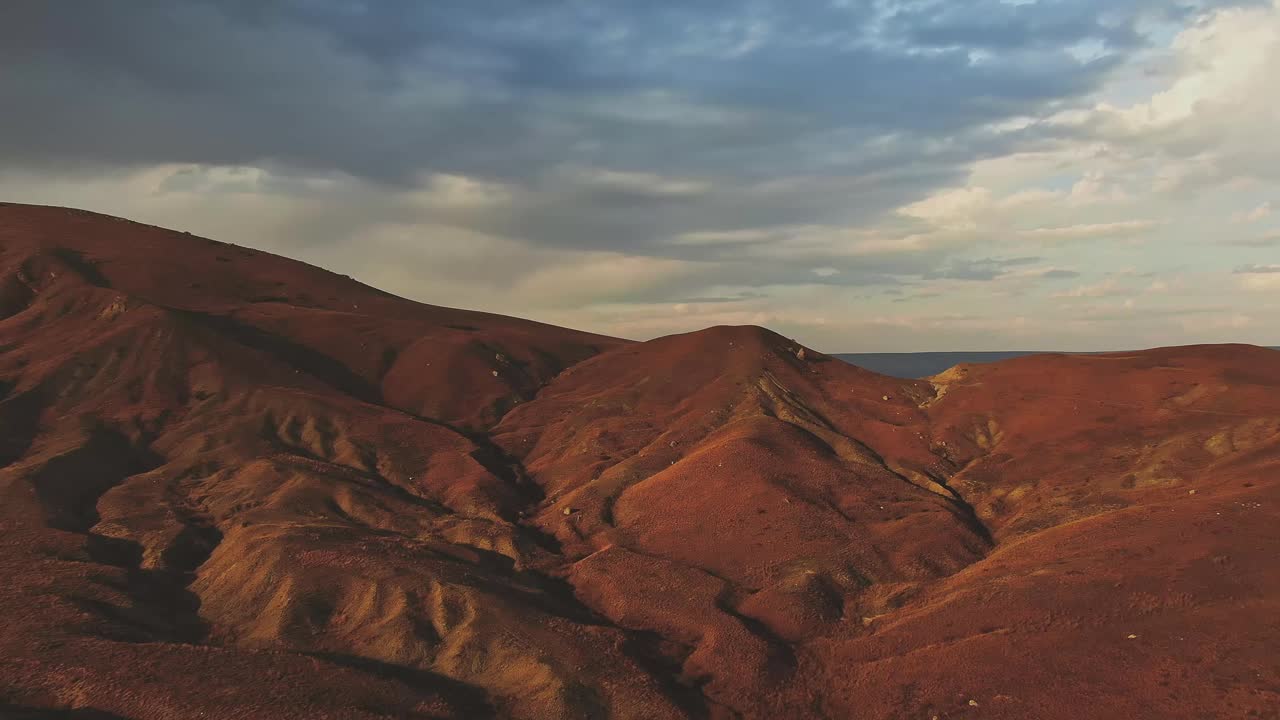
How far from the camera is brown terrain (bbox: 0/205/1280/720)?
151ft

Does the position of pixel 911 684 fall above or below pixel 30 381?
below

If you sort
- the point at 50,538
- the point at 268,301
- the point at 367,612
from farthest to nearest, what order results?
the point at 268,301, the point at 50,538, the point at 367,612

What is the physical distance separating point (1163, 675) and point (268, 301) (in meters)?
144

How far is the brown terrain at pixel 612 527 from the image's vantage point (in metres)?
46.1

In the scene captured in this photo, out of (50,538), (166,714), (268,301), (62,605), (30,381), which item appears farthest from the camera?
(268,301)

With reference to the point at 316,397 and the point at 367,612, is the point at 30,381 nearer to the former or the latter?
the point at 316,397

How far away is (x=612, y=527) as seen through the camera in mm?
75312

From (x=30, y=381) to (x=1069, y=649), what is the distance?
110597 mm

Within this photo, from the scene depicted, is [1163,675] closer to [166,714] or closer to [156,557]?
[166,714]

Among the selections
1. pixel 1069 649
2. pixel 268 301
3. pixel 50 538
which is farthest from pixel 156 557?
pixel 268 301

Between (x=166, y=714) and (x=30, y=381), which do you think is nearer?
(x=166, y=714)

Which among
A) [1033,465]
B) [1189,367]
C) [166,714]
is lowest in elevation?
[166,714]

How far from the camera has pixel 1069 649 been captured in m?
46.1

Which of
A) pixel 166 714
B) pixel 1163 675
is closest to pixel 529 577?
pixel 166 714
